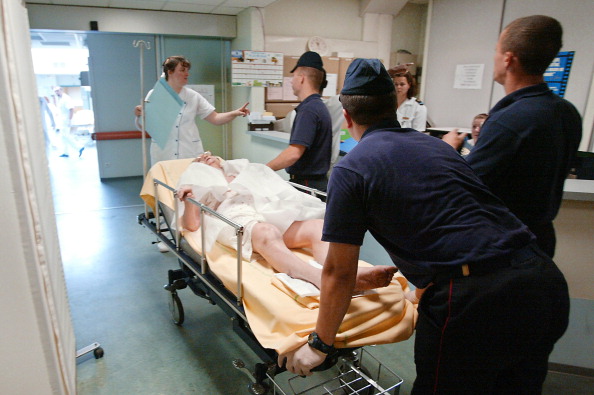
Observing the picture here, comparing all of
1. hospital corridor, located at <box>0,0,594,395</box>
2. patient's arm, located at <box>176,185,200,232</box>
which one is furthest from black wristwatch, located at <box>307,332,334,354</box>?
patient's arm, located at <box>176,185,200,232</box>

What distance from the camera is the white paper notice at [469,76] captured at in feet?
16.2

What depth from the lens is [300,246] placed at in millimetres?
2002

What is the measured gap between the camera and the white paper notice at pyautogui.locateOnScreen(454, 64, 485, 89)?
16.2 ft

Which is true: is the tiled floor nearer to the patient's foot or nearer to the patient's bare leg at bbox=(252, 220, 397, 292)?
the patient's bare leg at bbox=(252, 220, 397, 292)

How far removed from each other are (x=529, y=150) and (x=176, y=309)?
2.10 meters

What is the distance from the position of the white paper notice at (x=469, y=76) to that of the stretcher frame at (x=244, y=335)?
3.88m

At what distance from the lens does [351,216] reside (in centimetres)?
106

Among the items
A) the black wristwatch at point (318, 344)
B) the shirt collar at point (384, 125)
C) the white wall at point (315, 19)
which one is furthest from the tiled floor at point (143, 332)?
the white wall at point (315, 19)

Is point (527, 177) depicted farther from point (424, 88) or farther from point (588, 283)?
point (424, 88)

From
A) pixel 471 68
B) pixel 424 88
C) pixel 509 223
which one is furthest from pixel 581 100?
pixel 509 223

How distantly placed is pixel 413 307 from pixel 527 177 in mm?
613

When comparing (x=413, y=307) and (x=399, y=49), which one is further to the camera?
(x=399, y=49)

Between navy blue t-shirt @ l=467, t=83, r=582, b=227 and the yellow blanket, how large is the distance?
538mm

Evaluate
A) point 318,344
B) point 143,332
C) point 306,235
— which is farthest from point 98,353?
point 318,344
